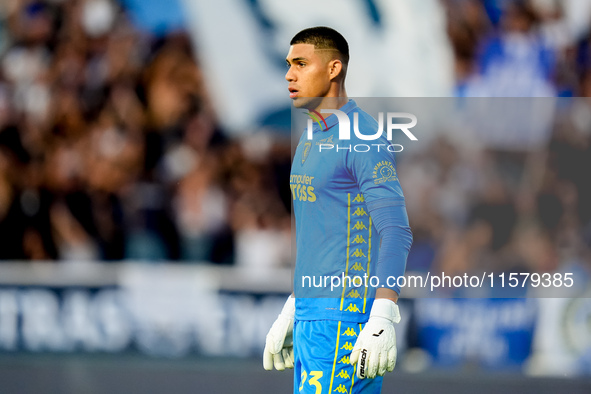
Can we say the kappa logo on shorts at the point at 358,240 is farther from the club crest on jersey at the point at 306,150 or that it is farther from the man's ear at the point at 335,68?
the man's ear at the point at 335,68

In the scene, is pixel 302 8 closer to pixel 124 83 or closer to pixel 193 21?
pixel 193 21

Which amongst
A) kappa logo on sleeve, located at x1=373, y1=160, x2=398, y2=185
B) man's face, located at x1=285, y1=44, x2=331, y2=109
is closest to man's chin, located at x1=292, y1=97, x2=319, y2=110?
man's face, located at x1=285, y1=44, x2=331, y2=109

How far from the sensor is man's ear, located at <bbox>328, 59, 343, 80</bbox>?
105 inches

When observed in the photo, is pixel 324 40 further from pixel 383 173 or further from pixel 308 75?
pixel 383 173

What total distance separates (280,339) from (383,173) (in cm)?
83

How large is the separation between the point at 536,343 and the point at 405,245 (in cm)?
341

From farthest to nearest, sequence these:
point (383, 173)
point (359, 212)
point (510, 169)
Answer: point (510, 169) < point (359, 212) < point (383, 173)

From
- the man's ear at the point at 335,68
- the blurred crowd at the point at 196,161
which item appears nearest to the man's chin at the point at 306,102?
the man's ear at the point at 335,68

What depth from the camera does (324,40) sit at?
8.79 feet

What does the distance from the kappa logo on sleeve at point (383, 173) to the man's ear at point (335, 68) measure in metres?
0.40

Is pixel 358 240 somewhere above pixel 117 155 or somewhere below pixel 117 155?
below

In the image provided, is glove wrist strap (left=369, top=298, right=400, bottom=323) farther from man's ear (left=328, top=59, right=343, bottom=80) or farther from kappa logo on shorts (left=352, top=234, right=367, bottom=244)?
man's ear (left=328, top=59, right=343, bottom=80)

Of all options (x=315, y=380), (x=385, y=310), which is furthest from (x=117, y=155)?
(x=385, y=310)

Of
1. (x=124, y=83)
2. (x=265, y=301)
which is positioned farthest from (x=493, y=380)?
(x=124, y=83)
